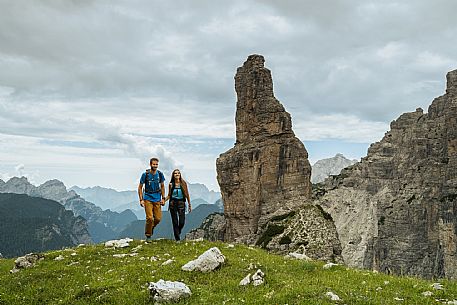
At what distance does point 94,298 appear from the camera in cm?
1278

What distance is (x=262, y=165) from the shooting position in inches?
4850

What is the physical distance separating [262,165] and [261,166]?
479 millimetres

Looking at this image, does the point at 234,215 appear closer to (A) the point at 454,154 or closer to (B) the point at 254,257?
(A) the point at 454,154

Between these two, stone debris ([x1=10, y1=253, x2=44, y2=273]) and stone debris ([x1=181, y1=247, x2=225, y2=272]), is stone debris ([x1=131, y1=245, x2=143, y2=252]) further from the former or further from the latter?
stone debris ([x1=181, y1=247, x2=225, y2=272])

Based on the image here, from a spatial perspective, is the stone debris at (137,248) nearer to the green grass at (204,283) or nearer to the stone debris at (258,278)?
the green grass at (204,283)

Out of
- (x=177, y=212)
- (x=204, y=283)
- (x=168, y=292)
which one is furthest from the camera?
(x=177, y=212)

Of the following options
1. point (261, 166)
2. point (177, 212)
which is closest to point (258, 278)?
point (177, 212)

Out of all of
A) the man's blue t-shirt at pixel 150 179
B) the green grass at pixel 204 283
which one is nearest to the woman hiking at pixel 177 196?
the man's blue t-shirt at pixel 150 179

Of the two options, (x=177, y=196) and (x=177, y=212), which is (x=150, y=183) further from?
(x=177, y=212)

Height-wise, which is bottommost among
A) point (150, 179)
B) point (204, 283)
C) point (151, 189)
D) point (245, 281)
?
point (204, 283)

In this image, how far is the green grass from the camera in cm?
1170

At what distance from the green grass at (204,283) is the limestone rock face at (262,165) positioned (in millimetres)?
103057

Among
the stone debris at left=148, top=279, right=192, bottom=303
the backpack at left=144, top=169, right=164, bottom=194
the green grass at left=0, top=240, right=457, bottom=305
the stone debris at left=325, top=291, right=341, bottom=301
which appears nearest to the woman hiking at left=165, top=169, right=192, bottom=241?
the backpack at left=144, top=169, right=164, bottom=194

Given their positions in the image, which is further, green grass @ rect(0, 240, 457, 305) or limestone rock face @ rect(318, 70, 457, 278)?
limestone rock face @ rect(318, 70, 457, 278)
